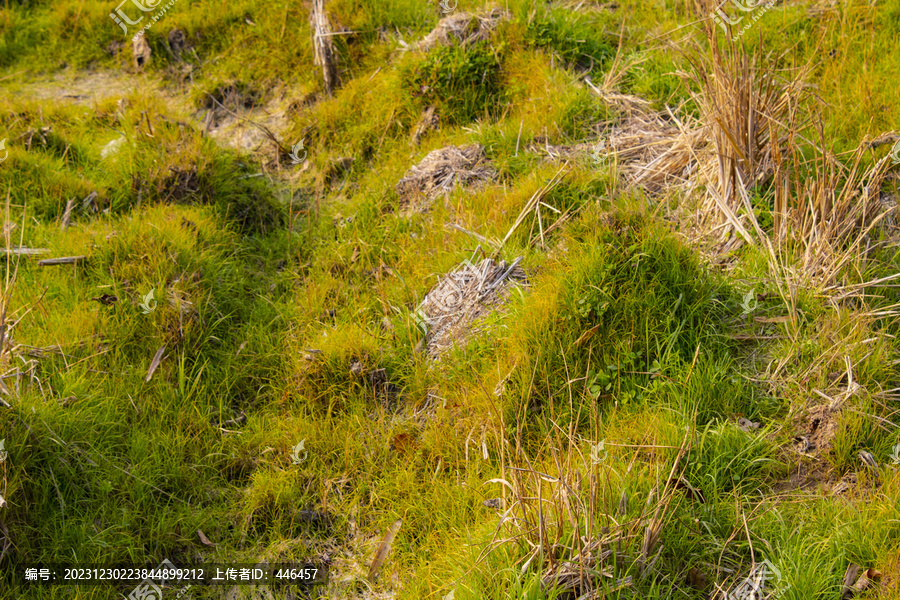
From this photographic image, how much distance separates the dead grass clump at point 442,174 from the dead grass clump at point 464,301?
83 cm

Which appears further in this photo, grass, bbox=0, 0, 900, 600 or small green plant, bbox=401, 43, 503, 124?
small green plant, bbox=401, 43, 503, 124

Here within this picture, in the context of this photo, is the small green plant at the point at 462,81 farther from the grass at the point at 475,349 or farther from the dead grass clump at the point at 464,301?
the dead grass clump at the point at 464,301

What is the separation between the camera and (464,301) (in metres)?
3.85

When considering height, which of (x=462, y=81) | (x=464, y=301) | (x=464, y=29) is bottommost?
(x=464, y=301)

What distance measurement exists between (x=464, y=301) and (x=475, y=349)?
373 mm

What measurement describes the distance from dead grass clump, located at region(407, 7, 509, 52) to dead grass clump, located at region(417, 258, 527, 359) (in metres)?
2.23

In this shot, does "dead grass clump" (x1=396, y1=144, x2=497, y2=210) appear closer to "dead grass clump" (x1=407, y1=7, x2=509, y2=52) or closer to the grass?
the grass

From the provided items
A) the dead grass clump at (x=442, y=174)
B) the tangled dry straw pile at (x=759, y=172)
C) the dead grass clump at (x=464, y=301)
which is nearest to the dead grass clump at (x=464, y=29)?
the dead grass clump at (x=442, y=174)

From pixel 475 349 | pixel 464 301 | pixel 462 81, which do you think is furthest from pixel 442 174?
pixel 475 349

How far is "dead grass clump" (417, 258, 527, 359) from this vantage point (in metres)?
3.75

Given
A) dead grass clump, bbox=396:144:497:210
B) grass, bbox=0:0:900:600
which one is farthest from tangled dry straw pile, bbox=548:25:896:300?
dead grass clump, bbox=396:144:497:210

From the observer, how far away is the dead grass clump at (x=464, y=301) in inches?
148

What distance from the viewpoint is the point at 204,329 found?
4.07 metres

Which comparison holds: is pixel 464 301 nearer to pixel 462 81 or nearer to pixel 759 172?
pixel 759 172
